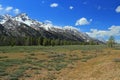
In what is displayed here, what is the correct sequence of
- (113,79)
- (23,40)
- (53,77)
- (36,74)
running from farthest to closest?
(23,40)
(36,74)
(53,77)
(113,79)

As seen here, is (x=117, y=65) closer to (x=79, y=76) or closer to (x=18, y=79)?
(x=79, y=76)

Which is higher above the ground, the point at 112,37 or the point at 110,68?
the point at 112,37

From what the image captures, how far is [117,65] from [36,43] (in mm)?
154437

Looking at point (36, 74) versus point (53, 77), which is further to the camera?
point (36, 74)

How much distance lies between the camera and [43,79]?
986 inches

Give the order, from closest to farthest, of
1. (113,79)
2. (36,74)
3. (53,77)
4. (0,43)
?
(113,79) → (53,77) → (36,74) → (0,43)

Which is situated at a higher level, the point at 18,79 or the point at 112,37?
the point at 112,37

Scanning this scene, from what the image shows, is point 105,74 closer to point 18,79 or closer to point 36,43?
point 18,79

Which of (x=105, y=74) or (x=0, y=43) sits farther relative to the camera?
(x=0, y=43)

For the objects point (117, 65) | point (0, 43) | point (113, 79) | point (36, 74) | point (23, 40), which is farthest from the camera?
point (23, 40)

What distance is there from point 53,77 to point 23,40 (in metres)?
156

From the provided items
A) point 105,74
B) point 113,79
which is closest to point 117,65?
point 105,74

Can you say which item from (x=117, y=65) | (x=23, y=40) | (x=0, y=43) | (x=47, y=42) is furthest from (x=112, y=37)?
(x=117, y=65)

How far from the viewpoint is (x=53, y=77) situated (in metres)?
26.3
